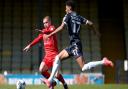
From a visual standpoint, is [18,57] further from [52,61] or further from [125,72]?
[52,61]

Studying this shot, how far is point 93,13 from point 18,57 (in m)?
4.62

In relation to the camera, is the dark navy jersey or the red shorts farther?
the red shorts

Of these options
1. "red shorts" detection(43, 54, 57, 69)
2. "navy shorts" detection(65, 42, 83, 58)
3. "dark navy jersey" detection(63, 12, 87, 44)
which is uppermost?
"dark navy jersey" detection(63, 12, 87, 44)

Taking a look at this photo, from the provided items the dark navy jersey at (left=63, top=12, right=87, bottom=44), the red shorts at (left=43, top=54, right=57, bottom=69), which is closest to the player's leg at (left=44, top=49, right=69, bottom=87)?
the dark navy jersey at (left=63, top=12, right=87, bottom=44)

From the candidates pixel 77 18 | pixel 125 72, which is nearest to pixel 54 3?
pixel 125 72

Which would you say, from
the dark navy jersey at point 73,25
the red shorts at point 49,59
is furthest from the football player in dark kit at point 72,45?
the red shorts at point 49,59

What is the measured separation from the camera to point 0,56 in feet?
71.6

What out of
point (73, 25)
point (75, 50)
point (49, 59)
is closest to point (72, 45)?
point (75, 50)

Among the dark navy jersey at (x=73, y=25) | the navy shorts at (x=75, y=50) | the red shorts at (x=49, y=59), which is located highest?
the dark navy jersey at (x=73, y=25)

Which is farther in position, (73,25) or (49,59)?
(49,59)

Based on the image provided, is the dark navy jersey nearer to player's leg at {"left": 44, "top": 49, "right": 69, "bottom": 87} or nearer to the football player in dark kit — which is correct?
the football player in dark kit

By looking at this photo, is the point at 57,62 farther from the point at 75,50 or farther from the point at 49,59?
the point at 49,59

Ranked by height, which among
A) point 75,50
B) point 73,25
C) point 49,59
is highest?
point 73,25

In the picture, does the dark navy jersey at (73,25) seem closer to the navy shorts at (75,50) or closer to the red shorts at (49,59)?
the navy shorts at (75,50)
